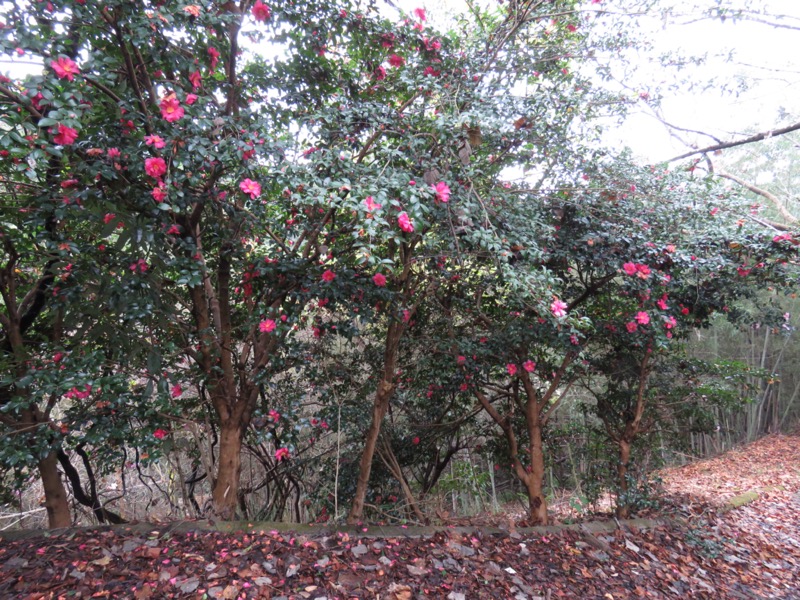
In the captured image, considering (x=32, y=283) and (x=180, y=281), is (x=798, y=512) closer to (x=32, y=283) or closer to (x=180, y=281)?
(x=180, y=281)

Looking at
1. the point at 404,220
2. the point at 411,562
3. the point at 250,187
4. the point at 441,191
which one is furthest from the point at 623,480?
the point at 250,187

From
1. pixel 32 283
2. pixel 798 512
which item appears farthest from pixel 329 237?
pixel 798 512

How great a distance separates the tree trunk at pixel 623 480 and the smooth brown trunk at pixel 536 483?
63cm

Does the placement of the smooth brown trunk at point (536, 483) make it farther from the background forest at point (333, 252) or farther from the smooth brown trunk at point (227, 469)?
the smooth brown trunk at point (227, 469)

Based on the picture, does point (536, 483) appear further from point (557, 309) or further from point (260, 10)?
point (260, 10)

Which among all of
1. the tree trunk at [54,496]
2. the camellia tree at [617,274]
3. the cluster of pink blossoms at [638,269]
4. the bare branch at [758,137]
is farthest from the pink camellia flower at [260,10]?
the bare branch at [758,137]

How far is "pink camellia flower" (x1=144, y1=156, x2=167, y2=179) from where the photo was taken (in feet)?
5.87

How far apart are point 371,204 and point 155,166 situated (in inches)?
33.9

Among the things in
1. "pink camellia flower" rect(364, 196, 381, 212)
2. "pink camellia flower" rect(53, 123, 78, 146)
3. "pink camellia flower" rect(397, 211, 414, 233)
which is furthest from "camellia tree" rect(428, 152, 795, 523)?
"pink camellia flower" rect(53, 123, 78, 146)

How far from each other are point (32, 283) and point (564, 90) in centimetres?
337

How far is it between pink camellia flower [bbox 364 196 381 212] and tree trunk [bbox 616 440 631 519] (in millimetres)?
3037

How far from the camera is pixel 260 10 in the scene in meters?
2.29

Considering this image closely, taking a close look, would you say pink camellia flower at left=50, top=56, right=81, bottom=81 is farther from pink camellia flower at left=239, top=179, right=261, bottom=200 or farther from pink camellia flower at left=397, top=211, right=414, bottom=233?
pink camellia flower at left=397, top=211, right=414, bottom=233

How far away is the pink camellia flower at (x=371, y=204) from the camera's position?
5.79 feet
